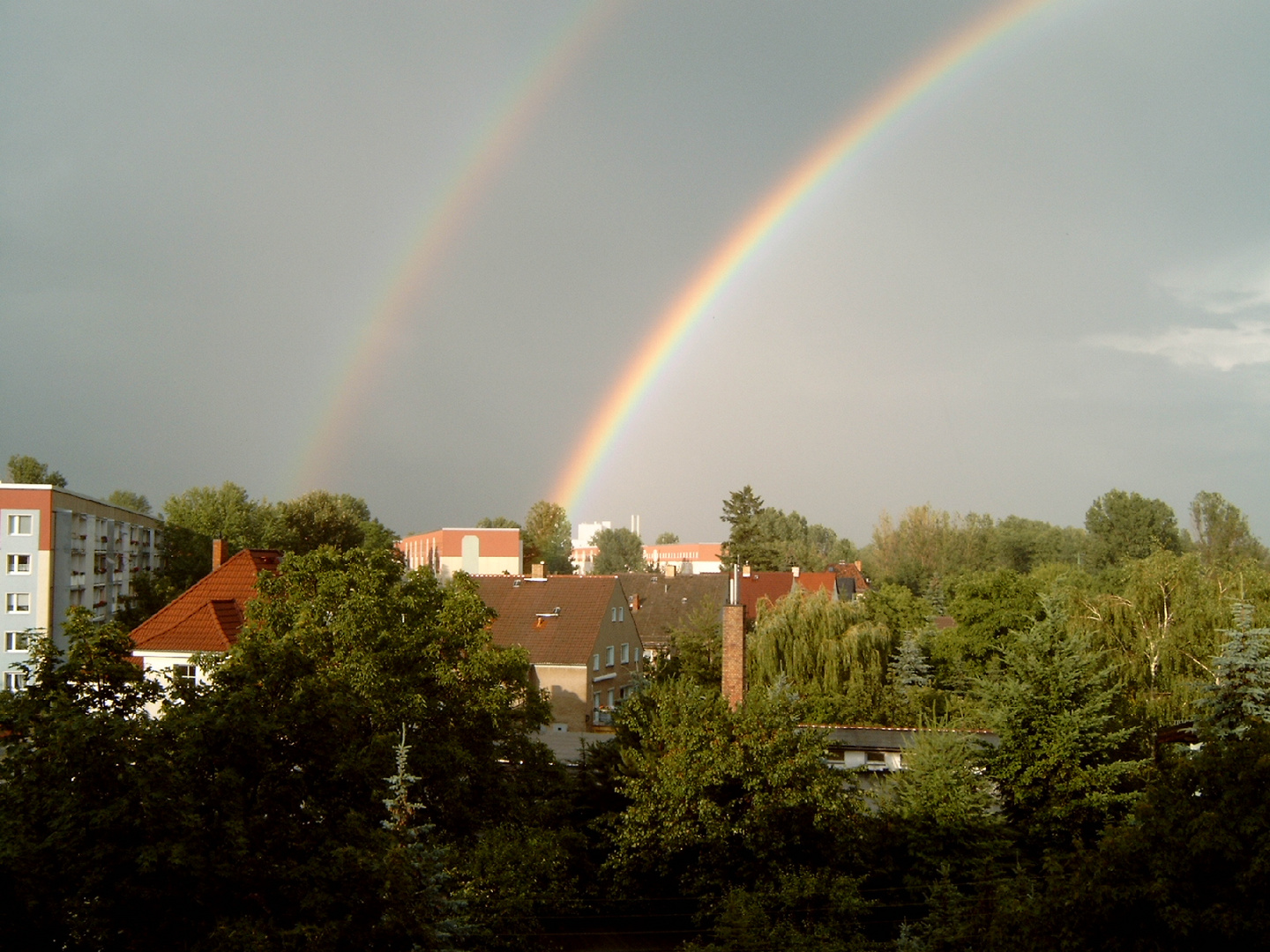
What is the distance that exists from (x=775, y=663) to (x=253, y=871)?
25.9 m

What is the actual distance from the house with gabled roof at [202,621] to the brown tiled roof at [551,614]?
10837 mm

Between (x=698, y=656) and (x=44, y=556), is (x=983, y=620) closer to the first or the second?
(x=698, y=656)

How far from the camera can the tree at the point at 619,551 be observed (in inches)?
5699

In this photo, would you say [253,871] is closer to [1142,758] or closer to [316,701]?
[316,701]

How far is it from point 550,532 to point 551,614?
96.1 m

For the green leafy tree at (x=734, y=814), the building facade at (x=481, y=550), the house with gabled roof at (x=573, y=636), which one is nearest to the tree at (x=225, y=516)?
the building facade at (x=481, y=550)

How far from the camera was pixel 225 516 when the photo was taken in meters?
72.9

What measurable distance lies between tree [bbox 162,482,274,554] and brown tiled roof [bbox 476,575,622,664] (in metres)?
30.8

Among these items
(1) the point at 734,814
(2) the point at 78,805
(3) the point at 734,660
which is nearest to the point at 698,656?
(3) the point at 734,660

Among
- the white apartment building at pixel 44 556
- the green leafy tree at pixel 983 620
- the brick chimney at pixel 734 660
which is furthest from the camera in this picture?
the white apartment building at pixel 44 556

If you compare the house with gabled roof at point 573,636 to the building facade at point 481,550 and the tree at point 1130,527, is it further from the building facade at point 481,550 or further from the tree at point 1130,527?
the tree at point 1130,527

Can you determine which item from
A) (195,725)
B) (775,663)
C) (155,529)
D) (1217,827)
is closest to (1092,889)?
A: (1217,827)

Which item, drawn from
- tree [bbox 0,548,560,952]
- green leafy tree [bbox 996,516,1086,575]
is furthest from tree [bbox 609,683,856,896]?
green leafy tree [bbox 996,516,1086,575]

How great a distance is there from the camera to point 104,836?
8750 mm
